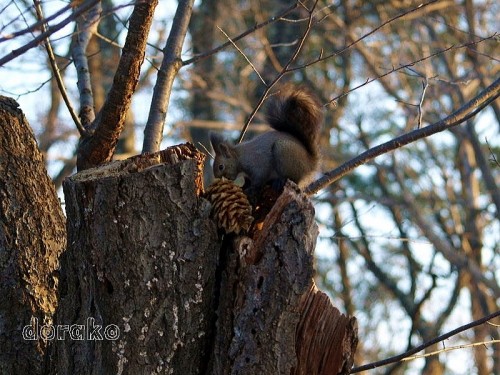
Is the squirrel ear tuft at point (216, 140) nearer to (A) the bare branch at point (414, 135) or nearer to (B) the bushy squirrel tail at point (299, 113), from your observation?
(B) the bushy squirrel tail at point (299, 113)

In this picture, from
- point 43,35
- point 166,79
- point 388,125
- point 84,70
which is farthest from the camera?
point 388,125

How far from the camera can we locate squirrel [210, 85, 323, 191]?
380cm

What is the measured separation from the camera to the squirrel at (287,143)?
380cm

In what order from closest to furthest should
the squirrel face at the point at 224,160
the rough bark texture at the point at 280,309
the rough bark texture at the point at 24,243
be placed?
the rough bark texture at the point at 280,309
the rough bark texture at the point at 24,243
the squirrel face at the point at 224,160

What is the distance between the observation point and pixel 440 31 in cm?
1104

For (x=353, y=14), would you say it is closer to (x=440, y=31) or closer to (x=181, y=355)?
(x=440, y=31)

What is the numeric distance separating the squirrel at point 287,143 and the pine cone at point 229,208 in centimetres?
95

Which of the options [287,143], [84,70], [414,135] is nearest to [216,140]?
[287,143]

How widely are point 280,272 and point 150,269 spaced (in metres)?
0.39

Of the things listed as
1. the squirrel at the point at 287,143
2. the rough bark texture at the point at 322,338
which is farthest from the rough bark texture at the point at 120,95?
the rough bark texture at the point at 322,338

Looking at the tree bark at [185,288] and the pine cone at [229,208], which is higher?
the pine cone at [229,208]

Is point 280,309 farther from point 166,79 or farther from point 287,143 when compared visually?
point 166,79

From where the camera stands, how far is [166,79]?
380 cm

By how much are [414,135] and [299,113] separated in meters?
0.66
